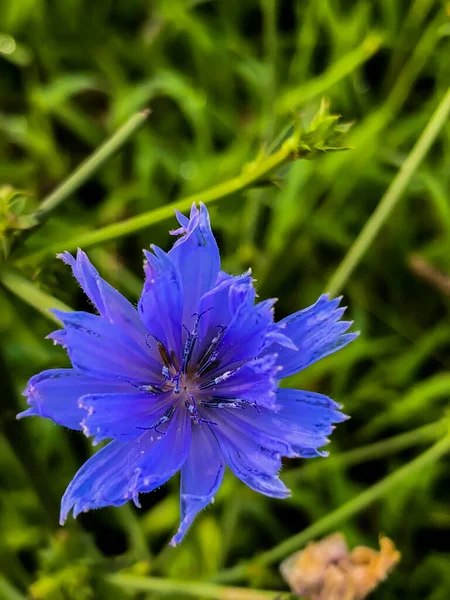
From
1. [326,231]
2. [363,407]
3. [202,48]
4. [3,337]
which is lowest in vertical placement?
[363,407]

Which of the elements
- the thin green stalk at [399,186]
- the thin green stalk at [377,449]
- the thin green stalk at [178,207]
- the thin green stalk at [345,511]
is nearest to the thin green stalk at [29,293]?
the thin green stalk at [178,207]

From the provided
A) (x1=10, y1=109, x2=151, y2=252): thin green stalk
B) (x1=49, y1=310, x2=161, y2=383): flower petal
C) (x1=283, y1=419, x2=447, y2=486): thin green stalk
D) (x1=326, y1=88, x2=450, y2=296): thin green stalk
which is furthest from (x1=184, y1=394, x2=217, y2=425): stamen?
(x1=283, y1=419, x2=447, y2=486): thin green stalk

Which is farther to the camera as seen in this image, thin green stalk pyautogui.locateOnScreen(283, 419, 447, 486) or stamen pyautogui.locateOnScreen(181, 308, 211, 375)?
thin green stalk pyautogui.locateOnScreen(283, 419, 447, 486)

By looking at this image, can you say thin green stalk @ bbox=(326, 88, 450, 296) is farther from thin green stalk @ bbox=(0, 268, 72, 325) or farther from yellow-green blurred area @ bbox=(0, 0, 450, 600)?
thin green stalk @ bbox=(0, 268, 72, 325)

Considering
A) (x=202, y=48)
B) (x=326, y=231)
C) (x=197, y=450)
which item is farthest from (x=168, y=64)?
(x=197, y=450)

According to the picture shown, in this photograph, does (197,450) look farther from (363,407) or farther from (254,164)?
(363,407)

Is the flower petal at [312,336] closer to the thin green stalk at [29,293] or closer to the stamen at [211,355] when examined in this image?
the stamen at [211,355]
